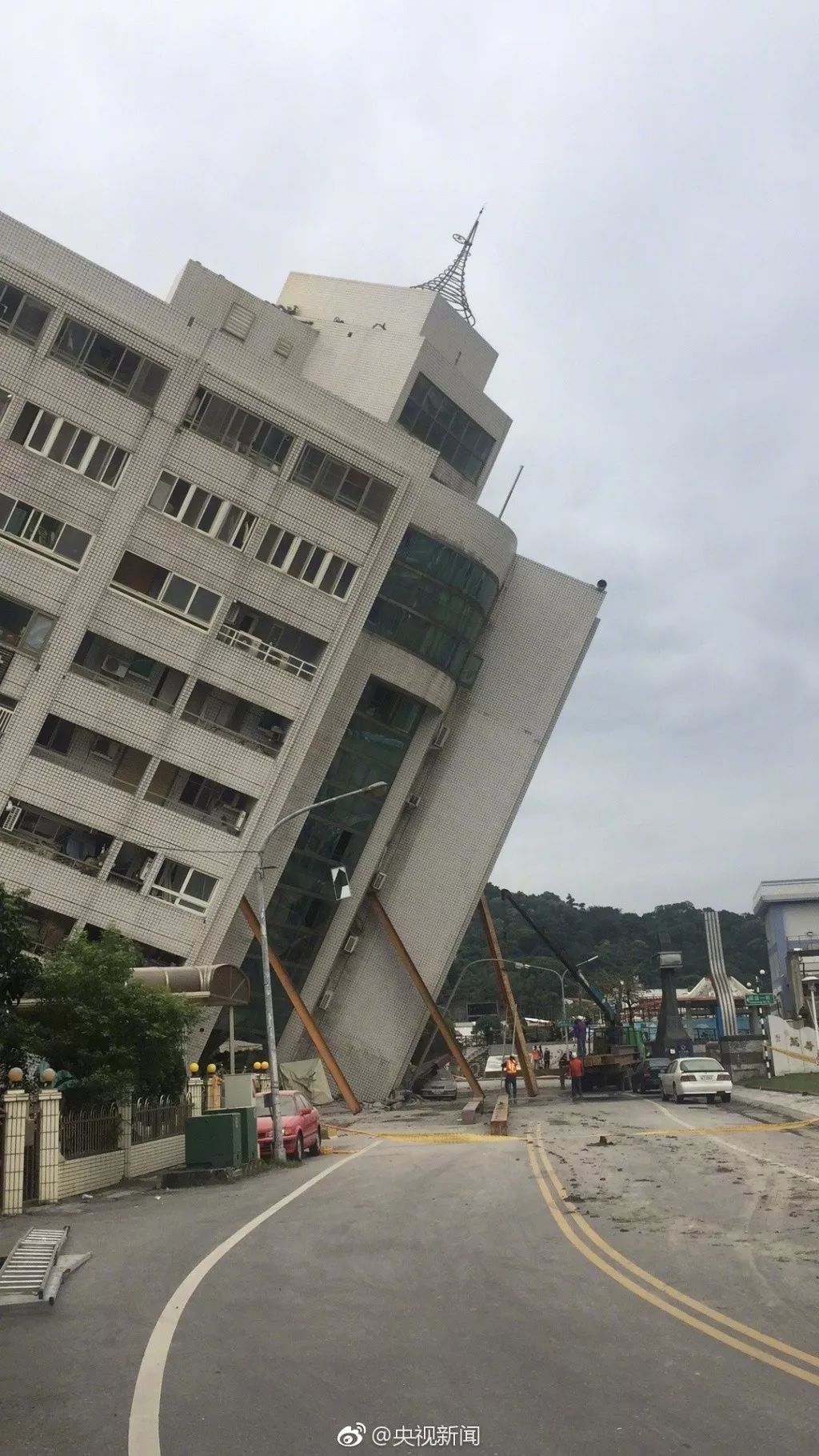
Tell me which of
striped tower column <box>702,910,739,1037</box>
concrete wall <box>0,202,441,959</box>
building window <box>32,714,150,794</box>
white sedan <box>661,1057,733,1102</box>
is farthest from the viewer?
striped tower column <box>702,910,739,1037</box>

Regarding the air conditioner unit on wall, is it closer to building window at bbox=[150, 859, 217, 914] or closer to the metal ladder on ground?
building window at bbox=[150, 859, 217, 914]

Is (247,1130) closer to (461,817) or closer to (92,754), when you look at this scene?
(92,754)

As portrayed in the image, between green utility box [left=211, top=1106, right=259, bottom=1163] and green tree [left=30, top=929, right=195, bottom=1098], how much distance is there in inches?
81.7

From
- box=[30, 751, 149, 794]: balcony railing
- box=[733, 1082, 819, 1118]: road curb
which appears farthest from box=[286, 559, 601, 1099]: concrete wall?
box=[733, 1082, 819, 1118]: road curb

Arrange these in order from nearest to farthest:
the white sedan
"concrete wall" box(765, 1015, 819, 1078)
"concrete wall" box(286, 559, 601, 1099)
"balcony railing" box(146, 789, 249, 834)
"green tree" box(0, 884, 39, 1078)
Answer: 1. "green tree" box(0, 884, 39, 1078)
2. the white sedan
3. "balcony railing" box(146, 789, 249, 834)
4. "concrete wall" box(286, 559, 601, 1099)
5. "concrete wall" box(765, 1015, 819, 1078)

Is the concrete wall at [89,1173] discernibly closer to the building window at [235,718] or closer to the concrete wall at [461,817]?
the building window at [235,718]

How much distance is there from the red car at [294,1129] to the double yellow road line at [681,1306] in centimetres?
1134

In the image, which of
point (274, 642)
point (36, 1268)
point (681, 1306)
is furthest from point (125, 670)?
point (681, 1306)

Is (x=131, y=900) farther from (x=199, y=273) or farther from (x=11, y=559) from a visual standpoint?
(x=199, y=273)

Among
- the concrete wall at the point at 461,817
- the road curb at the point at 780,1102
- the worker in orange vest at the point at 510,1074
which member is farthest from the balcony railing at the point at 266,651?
the road curb at the point at 780,1102

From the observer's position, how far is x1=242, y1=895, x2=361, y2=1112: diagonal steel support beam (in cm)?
Answer: 4339

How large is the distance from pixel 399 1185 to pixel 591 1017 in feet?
365

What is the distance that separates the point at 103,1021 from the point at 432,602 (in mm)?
26681

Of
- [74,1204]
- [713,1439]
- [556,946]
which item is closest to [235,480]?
[74,1204]
